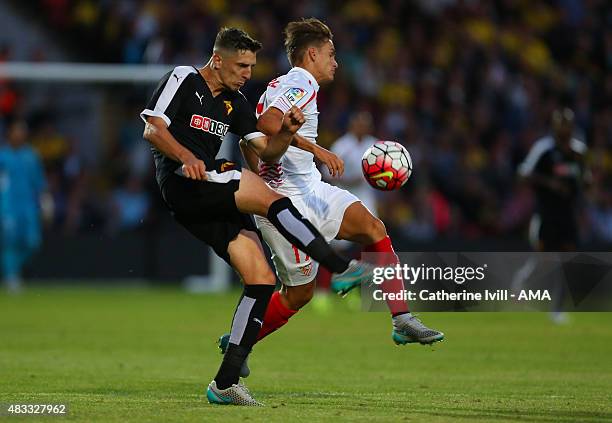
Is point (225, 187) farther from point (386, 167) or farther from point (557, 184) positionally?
point (557, 184)

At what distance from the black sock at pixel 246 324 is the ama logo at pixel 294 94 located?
123cm

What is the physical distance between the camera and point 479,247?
19.0 m

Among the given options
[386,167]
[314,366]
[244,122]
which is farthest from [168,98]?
[314,366]

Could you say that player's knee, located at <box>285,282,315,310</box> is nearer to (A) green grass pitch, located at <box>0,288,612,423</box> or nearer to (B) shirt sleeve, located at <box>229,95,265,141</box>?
(A) green grass pitch, located at <box>0,288,612,423</box>

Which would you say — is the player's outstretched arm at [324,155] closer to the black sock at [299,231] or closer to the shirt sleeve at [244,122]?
the shirt sleeve at [244,122]

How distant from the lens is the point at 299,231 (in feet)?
23.4

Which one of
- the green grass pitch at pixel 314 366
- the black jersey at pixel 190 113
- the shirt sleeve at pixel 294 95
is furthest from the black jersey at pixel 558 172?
the black jersey at pixel 190 113

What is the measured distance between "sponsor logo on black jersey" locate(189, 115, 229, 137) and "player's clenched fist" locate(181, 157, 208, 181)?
400mm

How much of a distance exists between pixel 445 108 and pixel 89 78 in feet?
20.5

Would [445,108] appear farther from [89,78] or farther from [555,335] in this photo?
[555,335]

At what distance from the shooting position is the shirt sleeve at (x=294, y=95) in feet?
25.7

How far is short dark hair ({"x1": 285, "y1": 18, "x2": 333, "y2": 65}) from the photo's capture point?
841cm

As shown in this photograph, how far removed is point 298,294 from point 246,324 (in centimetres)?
108

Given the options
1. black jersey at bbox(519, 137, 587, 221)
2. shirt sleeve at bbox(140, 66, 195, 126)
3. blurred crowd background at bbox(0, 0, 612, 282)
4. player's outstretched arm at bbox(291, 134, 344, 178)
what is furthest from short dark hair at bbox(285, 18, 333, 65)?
blurred crowd background at bbox(0, 0, 612, 282)
